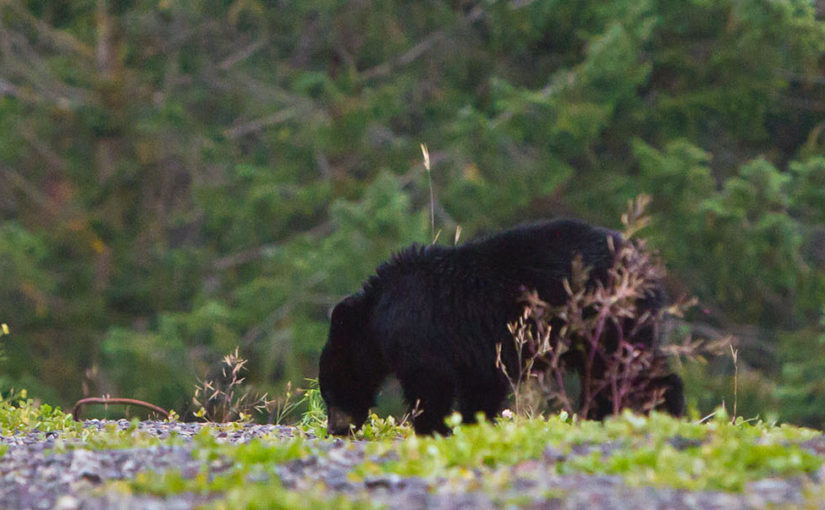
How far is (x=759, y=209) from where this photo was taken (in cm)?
1723

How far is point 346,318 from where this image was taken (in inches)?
277

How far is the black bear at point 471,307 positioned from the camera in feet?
20.9

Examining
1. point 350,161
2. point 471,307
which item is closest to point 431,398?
point 471,307

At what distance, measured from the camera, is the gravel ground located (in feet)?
12.7

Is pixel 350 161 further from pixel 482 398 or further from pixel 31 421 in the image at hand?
pixel 482 398

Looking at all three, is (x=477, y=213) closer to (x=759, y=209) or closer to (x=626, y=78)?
(x=626, y=78)

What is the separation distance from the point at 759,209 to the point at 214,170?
10.4 meters

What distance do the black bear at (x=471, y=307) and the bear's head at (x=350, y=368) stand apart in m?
0.22

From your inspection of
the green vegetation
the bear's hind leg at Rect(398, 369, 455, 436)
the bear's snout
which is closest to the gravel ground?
the green vegetation

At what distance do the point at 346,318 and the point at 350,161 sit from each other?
14186 mm

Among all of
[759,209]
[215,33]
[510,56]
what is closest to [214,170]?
[215,33]

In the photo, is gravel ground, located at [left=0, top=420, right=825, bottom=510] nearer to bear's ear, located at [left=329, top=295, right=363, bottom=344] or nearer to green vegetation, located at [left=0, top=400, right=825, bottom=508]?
green vegetation, located at [left=0, top=400, right=825, bottom=508]

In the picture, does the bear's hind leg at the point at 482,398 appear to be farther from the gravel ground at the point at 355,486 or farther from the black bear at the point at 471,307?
the gravel ground at the point at 355,486

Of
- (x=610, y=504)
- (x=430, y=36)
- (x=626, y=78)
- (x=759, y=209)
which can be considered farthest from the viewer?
(x=430, y=36)
